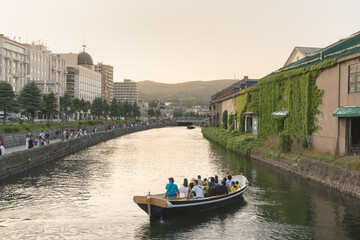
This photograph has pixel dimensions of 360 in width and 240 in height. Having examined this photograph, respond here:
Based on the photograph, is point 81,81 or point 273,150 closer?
point 273,150

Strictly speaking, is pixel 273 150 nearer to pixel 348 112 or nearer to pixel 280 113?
pixel 280 113

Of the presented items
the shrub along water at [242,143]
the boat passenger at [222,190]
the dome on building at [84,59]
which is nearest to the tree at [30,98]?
the shrub along water at [242,143]

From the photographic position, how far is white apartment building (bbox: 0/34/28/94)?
92.6m

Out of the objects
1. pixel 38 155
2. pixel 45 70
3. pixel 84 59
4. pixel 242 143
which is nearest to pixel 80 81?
pixel 45 70

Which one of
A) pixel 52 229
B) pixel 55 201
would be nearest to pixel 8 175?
pixel 55 201

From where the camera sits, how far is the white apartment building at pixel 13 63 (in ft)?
304

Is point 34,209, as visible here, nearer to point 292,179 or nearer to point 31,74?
point 292,179

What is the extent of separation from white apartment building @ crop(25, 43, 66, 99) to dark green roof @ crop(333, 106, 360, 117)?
10194 centimetres

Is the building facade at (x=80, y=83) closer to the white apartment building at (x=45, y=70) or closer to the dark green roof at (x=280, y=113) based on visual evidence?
the white apartment building at (x=45, y=70)

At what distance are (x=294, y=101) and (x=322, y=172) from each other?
11671mm

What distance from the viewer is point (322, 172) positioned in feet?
83.9

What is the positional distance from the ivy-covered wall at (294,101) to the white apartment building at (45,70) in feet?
292

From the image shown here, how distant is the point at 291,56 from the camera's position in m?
61.7

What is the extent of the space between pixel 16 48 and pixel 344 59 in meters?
97.6
